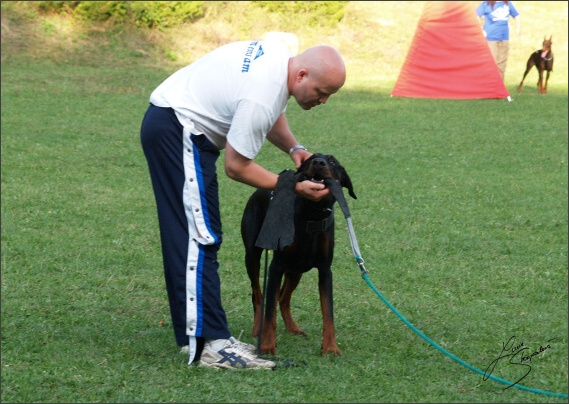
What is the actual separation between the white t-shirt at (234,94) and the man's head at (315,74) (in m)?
0.05

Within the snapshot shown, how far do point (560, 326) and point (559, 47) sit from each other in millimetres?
22727

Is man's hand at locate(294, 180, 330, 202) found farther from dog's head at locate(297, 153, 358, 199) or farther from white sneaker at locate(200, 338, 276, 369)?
white sneaker at locate(200, 338, 276, 369)

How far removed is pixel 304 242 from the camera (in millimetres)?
4219

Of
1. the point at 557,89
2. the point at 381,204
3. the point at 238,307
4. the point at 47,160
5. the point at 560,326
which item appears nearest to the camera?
the point at 560,326

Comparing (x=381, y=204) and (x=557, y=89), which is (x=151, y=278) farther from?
(x=557, y=89)

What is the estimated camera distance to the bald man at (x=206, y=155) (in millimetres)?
3842

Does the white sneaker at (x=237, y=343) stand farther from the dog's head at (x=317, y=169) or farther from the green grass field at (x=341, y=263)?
the dog's head at (x=317, y=169)

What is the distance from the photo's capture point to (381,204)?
8.09m

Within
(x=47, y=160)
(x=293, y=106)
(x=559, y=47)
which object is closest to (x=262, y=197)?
(x=47, y=160)

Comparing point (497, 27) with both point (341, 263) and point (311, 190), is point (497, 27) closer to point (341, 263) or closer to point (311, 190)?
point (341, 263)

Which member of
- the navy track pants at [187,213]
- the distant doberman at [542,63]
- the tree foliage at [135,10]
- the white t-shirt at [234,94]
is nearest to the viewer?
the white t-shirt at [234,94]

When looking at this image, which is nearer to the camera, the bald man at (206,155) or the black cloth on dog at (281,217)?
the bald man at (206,155)

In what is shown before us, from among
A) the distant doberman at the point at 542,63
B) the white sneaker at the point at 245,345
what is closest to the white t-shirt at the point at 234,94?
the white sneaker at the point at 245,345

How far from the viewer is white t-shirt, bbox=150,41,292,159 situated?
148 inches
